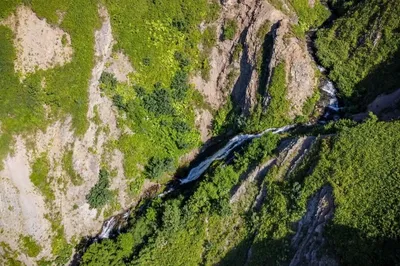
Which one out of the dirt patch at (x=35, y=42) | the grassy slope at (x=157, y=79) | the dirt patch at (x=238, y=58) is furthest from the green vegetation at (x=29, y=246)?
the dirt patch at (x=238, y=58)

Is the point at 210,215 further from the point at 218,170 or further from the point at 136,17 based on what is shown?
the point at 136,17

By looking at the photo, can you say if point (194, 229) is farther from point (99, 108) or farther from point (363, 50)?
point (363, 50)

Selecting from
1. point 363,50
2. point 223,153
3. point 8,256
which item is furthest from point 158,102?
point 363,50

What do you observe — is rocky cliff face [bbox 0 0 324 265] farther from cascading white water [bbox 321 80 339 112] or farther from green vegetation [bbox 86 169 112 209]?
cascading white water [bbox 321 80 339 112]

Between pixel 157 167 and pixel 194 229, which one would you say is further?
pixel 157 167

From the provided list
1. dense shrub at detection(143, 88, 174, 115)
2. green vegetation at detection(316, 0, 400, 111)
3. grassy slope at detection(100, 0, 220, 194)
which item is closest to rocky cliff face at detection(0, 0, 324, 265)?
grassy slope at detection(100, 0, 220, 194)
